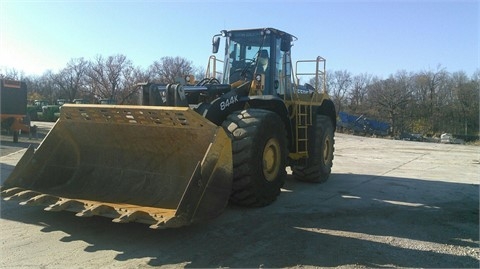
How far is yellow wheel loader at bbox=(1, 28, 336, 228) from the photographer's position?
16.7ft

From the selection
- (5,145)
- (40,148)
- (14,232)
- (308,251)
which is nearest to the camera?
(308,251)

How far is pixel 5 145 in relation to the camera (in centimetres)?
1603

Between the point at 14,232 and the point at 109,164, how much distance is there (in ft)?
5.17

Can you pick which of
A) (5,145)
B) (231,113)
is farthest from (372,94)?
(231,113)

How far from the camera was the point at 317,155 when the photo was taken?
9.38 meters

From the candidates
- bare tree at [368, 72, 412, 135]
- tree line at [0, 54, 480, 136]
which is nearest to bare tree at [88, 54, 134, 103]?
tree line at [0, 54, 480, 136]

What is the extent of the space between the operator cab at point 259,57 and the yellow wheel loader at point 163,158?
1.39 feet

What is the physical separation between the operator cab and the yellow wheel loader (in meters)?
0.42

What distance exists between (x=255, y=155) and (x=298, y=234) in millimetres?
1287

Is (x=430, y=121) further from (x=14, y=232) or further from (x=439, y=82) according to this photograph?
(x=14, y=232)

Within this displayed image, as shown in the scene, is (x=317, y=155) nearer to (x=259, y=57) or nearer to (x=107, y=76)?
(x=259, y=57)

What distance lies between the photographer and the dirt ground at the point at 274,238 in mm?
4473

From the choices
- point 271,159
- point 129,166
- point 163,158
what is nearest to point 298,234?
point 271,159

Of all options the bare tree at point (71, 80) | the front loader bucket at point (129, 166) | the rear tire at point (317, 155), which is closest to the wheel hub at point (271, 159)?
the front loader bucket at point (129, 166)
